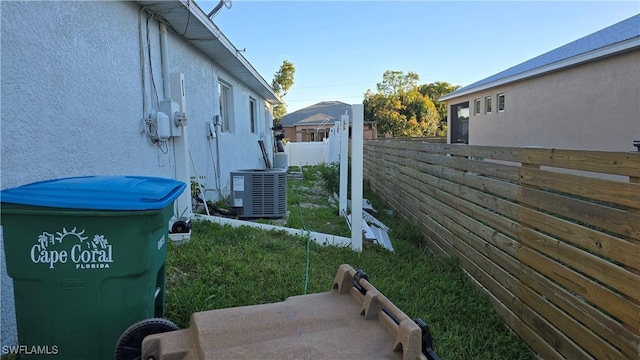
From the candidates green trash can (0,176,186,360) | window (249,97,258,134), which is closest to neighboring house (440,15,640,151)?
window (249,97,258,134)

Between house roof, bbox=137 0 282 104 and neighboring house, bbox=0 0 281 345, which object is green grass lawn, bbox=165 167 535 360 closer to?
neighboring house, bbox=0 0 281 345

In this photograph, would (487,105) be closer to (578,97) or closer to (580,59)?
(578,97)

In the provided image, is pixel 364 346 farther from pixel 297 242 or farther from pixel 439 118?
pixel 439 118

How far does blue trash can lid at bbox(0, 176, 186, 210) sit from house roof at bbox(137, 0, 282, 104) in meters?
3.26

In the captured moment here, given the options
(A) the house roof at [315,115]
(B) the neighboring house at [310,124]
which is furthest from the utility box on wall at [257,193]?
(A) the house roof at [315,115]

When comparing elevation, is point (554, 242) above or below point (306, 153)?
below

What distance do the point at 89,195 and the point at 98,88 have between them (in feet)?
7.08

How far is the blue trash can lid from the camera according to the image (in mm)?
1839

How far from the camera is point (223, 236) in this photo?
4.60 m

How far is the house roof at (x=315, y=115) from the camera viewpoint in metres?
36.0

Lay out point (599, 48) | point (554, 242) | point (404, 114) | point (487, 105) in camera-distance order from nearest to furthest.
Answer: point (554, 242) → point (599, 48) → point (487, 105) → point (404, 114)

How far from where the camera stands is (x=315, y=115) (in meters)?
37.1

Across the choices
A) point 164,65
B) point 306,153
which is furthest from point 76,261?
point 306,153

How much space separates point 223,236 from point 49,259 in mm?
2747
